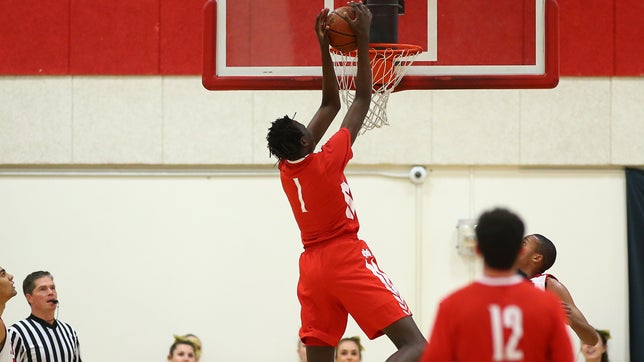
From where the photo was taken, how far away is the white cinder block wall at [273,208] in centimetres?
984

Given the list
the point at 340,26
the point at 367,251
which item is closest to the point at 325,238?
the point at 367,251

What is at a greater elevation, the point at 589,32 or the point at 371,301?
the point at 589,32

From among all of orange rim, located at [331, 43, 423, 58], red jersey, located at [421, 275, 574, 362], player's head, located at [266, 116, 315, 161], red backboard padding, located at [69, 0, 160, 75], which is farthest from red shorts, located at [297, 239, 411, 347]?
red backboard padding, located at [69, 0, 160, 75]

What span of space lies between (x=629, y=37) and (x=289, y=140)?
5.85 m

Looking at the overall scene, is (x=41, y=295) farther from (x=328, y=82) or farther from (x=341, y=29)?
(x=341, y=29)

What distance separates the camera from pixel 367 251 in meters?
5.27

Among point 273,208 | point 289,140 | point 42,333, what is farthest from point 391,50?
point 273,208

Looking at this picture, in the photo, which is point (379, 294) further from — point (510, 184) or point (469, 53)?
point (510, 184)

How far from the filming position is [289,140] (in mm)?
5043

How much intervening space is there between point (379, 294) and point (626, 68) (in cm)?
563

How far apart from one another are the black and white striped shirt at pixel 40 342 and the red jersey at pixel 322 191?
2.81m

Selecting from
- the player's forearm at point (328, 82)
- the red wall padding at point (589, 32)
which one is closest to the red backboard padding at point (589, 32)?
the red wall padding at point (589, 32)

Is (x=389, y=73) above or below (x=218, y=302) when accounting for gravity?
above

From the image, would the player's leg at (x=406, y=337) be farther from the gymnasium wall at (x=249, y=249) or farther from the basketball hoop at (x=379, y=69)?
the gymnasium wall at (x=249, y=249)
